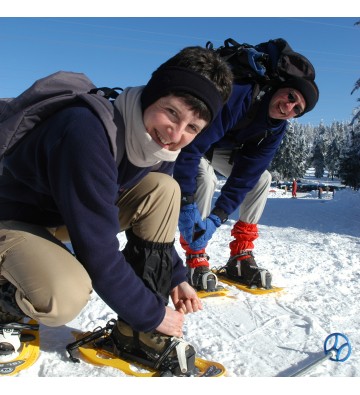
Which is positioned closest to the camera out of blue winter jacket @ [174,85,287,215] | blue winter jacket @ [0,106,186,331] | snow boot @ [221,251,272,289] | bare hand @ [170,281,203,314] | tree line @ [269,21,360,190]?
blue winter jacket @ [0,106,186,331]

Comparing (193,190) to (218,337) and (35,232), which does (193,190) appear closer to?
(218,337)

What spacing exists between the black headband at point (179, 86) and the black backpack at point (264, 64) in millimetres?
1520

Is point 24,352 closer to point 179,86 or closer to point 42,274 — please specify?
point 42,274

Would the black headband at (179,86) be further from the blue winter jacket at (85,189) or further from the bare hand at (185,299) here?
the bare hand at (185,299)

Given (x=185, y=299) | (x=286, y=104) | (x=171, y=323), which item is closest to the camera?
(x=171, y=323)

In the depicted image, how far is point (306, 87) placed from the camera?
131 inches

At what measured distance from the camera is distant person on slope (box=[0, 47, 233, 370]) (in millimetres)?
1812

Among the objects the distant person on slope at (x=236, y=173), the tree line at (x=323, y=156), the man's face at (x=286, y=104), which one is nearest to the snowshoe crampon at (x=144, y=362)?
the distant person on slope at (x=236, y=173)

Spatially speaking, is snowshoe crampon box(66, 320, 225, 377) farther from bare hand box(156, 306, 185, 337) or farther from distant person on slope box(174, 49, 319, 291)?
distant person on slope box(174, 49, 319, 291)

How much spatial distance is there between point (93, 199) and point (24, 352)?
977mm

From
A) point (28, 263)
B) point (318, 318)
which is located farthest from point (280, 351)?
point (28, 263)

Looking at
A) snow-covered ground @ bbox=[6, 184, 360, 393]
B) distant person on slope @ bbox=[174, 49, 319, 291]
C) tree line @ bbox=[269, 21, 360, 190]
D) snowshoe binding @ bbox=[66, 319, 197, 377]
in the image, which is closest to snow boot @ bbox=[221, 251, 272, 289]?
distant person on slope @ bbox=[174, 49, 319, 291]

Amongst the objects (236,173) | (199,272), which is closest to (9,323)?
(199,272)

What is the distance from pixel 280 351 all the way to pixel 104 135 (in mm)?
1630
